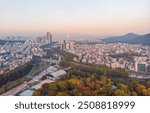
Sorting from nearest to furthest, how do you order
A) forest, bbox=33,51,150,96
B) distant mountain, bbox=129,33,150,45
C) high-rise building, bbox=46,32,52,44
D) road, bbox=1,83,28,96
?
forest, bbox=33,51,150,96 < road, bbox=1,83,28,96 < high-rise building, bbox=46,32,52,44 < distant mountain, bbox=129,33,150,45

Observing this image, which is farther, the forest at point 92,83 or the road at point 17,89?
the road at point 17,89

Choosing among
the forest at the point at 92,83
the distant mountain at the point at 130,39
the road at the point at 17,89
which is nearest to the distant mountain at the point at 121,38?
the distant mountain at the point at 130,39

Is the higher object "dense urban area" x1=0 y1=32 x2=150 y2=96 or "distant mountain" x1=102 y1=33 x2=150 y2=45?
"distant mountain" x1=102 y1=33 x2=150 y2=45

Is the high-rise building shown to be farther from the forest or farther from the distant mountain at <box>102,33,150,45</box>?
the distant mountain at <box>102,33,150,45</box>

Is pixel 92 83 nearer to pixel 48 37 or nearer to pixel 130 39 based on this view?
pixel 48 37

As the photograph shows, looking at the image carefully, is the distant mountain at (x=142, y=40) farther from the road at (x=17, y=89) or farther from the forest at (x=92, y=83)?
the road at (x=17, y=89)

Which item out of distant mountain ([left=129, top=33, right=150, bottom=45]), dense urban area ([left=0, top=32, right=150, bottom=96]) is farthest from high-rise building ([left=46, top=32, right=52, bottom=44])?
distant mountain ([left=129, top=33, right=150, bottom=45])

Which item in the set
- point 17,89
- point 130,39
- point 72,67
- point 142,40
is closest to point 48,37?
point 72,67

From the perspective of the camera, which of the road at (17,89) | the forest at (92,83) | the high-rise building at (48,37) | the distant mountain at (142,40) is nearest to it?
the forest at (92,83)

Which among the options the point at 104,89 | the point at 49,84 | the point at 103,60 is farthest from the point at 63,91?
the point at 103,60

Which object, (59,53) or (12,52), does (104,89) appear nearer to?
(59,53)
